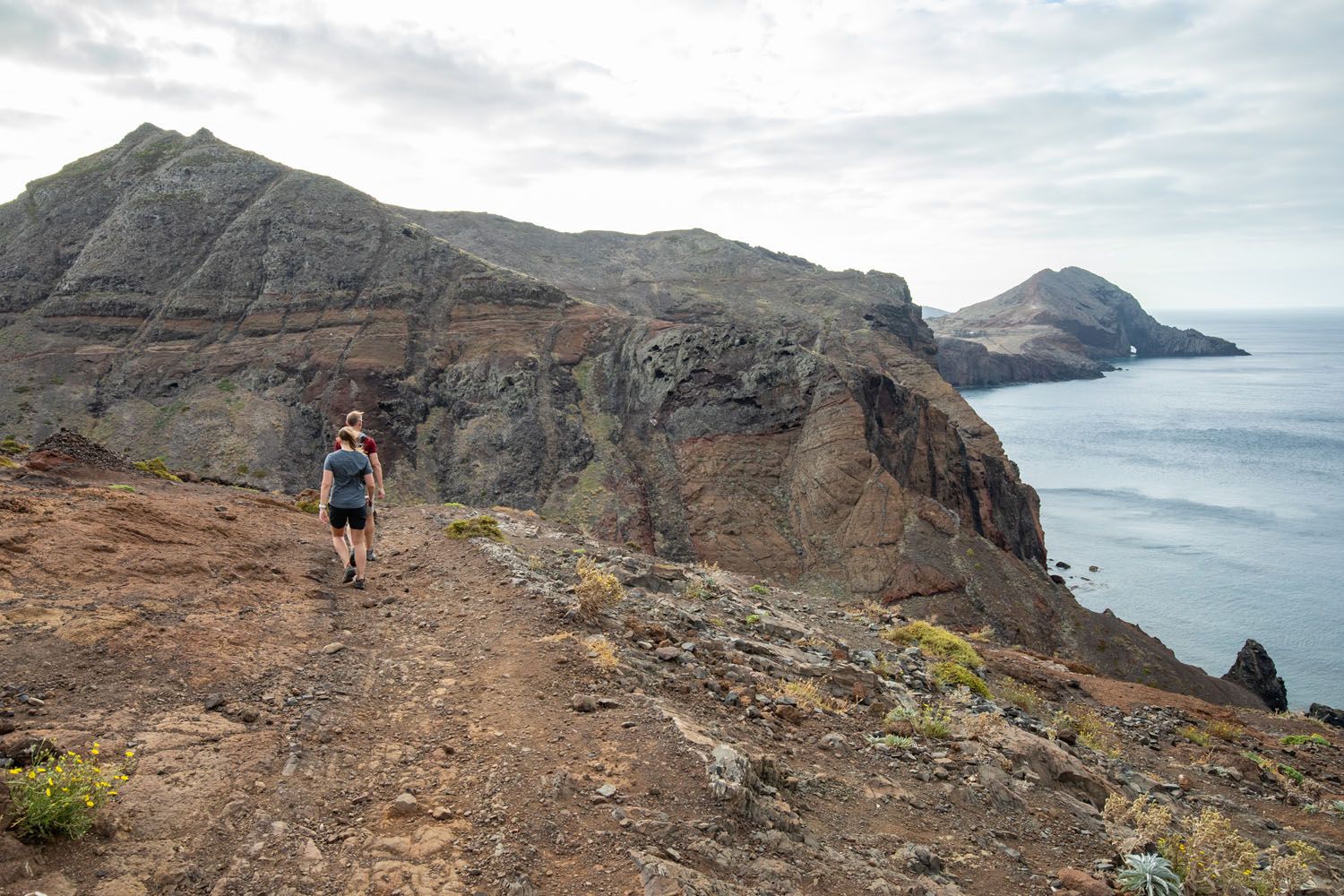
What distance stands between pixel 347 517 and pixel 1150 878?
10131 millimetres

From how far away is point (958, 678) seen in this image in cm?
1390

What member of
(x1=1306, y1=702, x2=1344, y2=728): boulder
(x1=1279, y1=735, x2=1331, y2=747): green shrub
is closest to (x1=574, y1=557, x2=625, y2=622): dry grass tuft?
(x1=1279, y1=735, x2=1331, y2=747): green shrub

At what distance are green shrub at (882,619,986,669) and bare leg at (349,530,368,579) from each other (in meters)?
11.2

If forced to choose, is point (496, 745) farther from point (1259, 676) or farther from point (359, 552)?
point (1259, 676)

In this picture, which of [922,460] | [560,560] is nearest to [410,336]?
[922,460]

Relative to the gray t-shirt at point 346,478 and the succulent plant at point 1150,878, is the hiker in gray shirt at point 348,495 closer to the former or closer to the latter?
the gray t-shirt at point 346,478

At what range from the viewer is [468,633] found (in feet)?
30.2

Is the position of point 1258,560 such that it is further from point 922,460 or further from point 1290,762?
point 1290,762

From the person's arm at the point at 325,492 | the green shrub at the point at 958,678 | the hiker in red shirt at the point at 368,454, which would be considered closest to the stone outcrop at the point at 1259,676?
the green shrub at the point at 958,678

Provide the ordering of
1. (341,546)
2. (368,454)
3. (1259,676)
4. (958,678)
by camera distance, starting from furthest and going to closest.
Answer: (1259,676) < (958,678) < (368,454) < (341,546)

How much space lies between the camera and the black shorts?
10.5 m

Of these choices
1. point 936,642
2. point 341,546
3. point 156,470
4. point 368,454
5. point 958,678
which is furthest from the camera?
point 156,470

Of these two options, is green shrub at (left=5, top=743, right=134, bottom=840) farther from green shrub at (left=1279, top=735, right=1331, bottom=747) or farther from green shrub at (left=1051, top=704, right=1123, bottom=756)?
green shrub at (left=1279, top=735, right=1331, bottom=747)

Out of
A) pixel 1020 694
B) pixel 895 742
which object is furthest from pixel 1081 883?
pixel 1020 694
